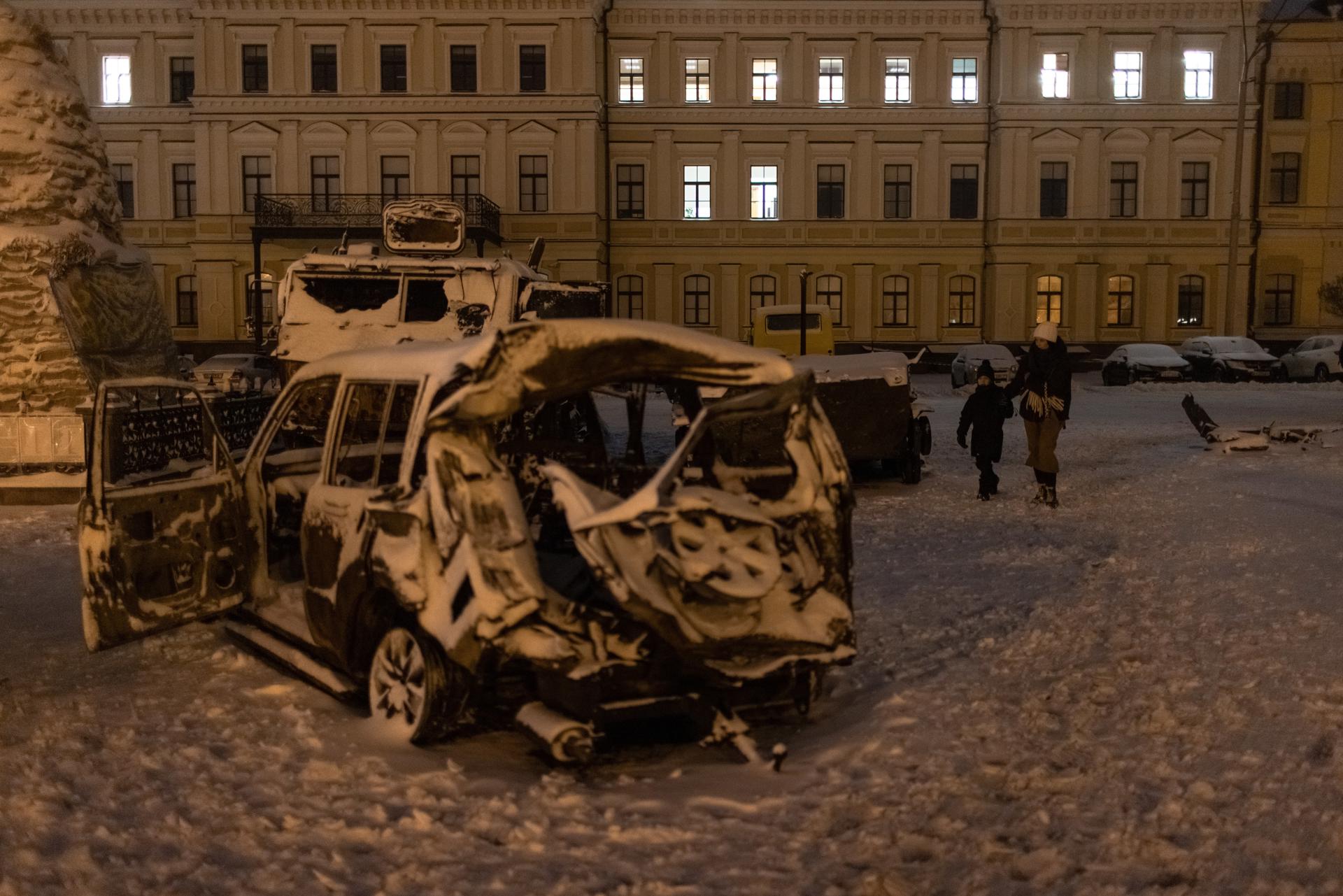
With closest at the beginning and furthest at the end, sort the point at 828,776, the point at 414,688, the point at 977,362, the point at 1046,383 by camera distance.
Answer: the point at 828,776
the point at 414,688
the point at 1046,383
the point at 977,362

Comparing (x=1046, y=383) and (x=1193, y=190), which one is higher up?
(x=1193, y=190)

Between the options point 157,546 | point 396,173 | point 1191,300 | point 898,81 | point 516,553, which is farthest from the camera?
point 1191,300

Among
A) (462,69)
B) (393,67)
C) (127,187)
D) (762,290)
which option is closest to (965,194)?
(762,290)

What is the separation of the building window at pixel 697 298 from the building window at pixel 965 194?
8.45 meters

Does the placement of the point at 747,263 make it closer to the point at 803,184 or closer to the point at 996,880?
the point at 803,184

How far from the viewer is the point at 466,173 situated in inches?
1699

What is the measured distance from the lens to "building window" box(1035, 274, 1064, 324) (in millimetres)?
43969

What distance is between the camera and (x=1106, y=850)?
14.9 feet

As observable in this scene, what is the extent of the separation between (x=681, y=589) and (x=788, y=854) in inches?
41.0

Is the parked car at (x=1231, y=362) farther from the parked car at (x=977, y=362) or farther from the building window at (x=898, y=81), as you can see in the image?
the building window at (x=898, y=81)

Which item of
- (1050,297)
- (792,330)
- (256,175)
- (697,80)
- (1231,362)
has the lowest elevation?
(1231,362)

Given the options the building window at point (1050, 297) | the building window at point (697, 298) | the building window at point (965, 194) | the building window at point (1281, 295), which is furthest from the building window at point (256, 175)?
the building window at point (1281, 295)

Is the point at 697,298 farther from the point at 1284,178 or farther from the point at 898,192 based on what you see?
the point at 1284,178

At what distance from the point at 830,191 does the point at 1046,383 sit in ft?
109
